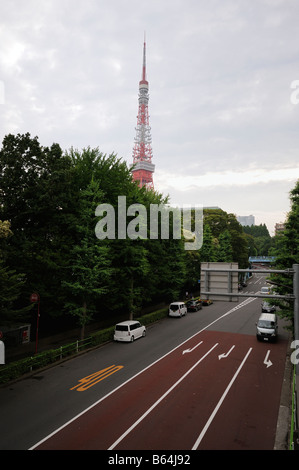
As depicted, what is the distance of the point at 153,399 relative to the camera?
1434 centimetres

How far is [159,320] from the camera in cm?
3528

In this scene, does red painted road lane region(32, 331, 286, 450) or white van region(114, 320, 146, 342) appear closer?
red painted road lane region(32, 331, 286, 450)

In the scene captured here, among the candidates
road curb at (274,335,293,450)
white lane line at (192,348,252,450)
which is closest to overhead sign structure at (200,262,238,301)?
white lane line at (192,348,252,450)

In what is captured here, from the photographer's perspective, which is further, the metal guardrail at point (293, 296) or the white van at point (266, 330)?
the white van at point (266, 330)

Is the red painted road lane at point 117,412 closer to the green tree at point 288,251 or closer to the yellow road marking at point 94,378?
the yellow road marking at point 94,378

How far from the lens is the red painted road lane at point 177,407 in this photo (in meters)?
10.8

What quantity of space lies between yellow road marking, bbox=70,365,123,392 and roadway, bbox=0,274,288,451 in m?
0.06

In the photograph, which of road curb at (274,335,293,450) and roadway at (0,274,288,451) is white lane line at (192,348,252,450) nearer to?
roadway at (0,274,288,451)

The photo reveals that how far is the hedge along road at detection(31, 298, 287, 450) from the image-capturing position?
10.8 metres

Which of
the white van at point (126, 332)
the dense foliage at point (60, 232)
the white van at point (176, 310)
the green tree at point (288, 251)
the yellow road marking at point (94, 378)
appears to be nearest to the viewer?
the yellow road marking at point (94, 378)

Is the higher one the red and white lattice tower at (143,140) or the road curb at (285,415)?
the red and white lattice tower at (143,140)

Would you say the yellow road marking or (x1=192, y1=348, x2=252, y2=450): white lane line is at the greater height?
(x1=192, y1=348, x2=252, y2=450): white lane line

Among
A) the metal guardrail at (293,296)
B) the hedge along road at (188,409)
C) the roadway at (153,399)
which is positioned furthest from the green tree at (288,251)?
the metal guardrail at (293,296)
